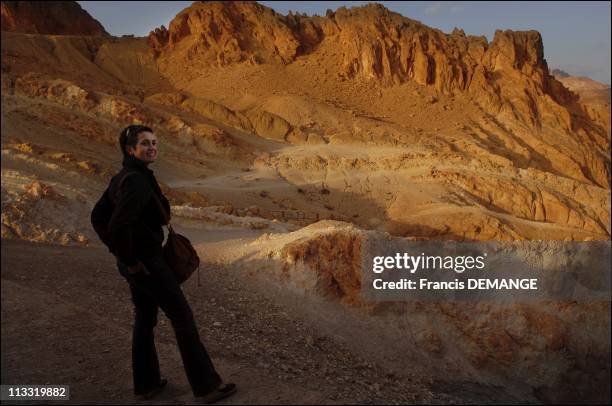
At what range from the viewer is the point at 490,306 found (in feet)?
25.4

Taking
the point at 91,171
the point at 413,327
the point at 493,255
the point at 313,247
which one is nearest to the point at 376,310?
the point at 413,327

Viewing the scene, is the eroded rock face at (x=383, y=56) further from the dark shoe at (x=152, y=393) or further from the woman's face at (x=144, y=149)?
the dark shoe at (x=152, y=393)

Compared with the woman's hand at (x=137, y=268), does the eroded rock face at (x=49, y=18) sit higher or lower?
higher

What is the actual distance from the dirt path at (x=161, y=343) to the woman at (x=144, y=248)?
0.33 m

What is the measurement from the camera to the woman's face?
Result: 3039 millimetres

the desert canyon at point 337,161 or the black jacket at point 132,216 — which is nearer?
the black jacket at point 132,216

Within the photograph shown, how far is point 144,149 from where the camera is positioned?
304cm

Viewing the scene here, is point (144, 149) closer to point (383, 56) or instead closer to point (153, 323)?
point (153, 323)

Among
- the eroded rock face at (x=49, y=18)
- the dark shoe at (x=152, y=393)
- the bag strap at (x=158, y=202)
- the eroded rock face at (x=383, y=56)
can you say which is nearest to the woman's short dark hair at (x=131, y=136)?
the bag strap at (x=158, y=202)

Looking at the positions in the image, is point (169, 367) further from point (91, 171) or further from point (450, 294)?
point (91, 171)

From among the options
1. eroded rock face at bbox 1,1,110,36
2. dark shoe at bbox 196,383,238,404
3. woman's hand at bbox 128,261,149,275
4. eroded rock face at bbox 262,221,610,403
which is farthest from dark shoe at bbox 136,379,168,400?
eroded rock face at bbox 1,1,110,36

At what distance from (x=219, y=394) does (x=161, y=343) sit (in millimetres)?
1296

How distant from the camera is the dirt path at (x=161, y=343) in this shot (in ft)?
11.8

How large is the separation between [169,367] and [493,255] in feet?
20.0
